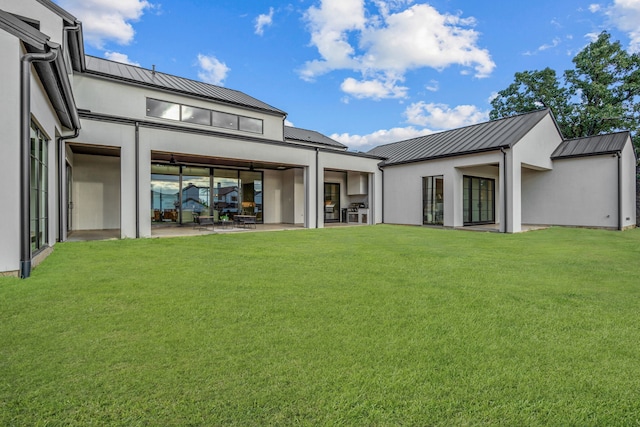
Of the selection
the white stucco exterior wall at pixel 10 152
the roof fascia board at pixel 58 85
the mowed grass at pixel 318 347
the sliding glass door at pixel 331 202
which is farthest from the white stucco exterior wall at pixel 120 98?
the mowed grass at pixel 318 347

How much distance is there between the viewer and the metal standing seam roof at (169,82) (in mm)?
12768

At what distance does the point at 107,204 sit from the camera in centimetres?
1247

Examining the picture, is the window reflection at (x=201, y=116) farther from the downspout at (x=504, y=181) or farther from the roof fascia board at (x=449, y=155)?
A: the downspout at (x=504, y=181)

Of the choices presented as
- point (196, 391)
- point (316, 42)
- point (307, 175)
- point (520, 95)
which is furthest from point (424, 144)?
point (196, 391)

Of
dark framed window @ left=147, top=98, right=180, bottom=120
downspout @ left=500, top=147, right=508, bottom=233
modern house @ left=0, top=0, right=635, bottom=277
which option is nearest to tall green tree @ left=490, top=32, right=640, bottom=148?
modern house @ left=0, top=0, right=635, bottom=277

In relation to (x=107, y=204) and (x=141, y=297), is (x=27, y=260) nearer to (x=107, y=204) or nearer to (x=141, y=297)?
(x=141, y=297)

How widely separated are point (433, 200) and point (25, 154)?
13.9 metres

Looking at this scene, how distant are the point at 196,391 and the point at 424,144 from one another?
56.0ft

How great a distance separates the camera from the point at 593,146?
14438 millimetres

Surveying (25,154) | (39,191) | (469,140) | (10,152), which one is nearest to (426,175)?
(469,140)

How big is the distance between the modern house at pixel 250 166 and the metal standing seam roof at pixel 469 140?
0.28ft

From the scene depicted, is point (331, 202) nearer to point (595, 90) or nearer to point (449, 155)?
point (449, 155)

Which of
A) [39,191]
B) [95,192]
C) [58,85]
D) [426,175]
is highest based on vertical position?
[58,85]

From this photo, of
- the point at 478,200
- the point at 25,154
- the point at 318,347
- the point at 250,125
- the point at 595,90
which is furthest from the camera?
the point at 595,90
